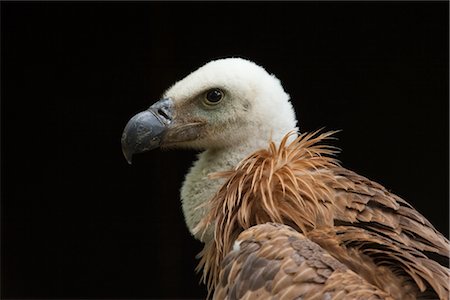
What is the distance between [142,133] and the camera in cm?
312

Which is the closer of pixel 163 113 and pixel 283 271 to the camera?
pixel 283 271

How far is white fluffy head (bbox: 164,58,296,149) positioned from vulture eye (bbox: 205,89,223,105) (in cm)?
1

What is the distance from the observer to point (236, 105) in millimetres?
3195

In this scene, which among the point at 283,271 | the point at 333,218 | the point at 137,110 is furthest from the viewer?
the point at 137,110

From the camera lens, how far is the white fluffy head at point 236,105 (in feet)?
10.3

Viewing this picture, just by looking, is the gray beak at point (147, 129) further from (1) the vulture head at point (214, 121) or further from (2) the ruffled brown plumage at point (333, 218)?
(2) the ruffled brown plumage at point (333, 218)

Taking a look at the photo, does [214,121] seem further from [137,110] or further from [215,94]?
[137,110]

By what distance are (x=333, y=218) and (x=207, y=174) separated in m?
0.60

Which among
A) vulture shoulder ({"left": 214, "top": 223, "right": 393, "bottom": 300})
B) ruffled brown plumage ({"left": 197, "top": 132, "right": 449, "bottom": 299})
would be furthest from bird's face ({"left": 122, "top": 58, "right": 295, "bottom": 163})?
vulture shoulder ({"left": 214, "top": 223, "right": 393, "bottom": 300})

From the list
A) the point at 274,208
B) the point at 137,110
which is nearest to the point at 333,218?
the point at 274,208

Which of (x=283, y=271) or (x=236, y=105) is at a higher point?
(x=236, y=105)

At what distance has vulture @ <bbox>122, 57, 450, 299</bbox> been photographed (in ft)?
8.12

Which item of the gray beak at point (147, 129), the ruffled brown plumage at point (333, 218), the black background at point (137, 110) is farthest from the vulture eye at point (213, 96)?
the black background at point (137, 110)

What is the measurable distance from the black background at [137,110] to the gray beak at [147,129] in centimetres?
359
